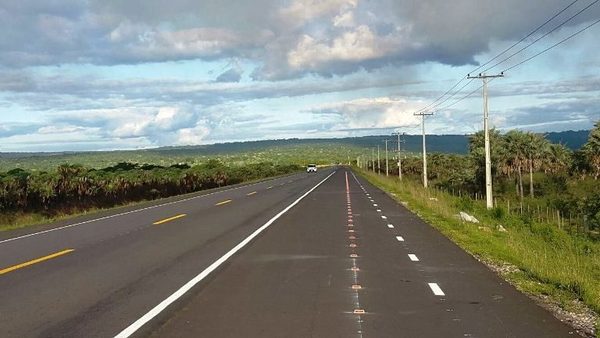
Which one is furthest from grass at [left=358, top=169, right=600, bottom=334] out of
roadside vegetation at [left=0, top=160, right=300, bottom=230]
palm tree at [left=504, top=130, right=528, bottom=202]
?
palm tree at [left=504, top=130, right=528, bottom=202]

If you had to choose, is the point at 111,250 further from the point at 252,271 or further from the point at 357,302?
the point at 357,302

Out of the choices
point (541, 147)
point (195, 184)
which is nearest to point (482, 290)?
point (195, 184)

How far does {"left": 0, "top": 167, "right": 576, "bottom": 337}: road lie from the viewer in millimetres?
7421

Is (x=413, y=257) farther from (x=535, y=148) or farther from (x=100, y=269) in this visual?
(x=535, y=148)

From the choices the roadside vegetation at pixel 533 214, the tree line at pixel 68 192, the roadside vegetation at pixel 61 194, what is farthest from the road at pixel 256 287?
the tree line at pixel 68 192

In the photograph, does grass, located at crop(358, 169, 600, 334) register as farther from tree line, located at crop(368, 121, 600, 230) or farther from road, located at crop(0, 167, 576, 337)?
tree line, located at crop(368, 121, 600, 230)

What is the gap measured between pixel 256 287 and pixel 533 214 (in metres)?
34.2

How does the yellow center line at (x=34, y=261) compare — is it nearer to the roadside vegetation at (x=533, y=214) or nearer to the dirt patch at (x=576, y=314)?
the roadside vegetation at (x=533, y=214)

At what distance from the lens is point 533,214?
4053cm

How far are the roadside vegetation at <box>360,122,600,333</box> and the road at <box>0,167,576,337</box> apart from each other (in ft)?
2.46

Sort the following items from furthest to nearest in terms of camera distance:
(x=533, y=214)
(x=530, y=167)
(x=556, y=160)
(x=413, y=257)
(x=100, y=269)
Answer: (x=556, y=160) → (x=530, y=167) → (x=533, y=214) → (x=413, y=257) → (x=100, y=269)

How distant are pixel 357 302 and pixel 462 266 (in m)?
3.97

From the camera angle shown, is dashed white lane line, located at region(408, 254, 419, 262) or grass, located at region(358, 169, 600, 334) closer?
grass, located at region(358, 169, 600, 334)

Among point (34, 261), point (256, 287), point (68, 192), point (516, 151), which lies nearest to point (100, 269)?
point (34, 261)
